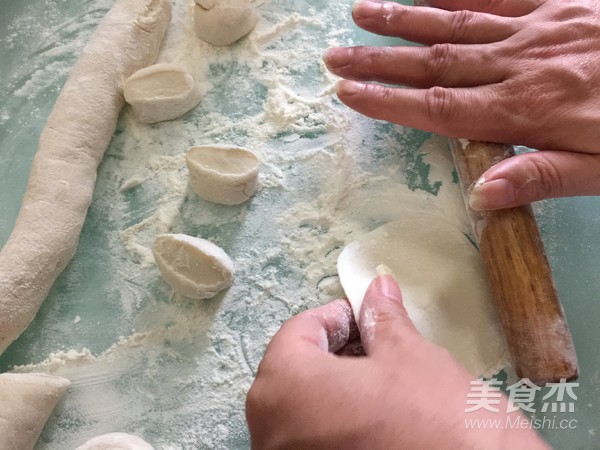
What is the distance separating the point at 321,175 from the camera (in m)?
1.30

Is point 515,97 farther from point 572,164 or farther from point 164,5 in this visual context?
point 164,5

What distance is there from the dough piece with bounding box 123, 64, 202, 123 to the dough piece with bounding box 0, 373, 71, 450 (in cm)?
63

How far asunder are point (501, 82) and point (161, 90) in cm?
77

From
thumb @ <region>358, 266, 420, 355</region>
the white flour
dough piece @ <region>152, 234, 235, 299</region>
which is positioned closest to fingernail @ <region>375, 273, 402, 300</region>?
thumb @ <region>358, 266, 420, 355</region>

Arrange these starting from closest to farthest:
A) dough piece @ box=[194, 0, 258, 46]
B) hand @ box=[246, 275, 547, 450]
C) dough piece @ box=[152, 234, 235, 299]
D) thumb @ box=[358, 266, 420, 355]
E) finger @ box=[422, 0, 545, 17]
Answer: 1. hand @ box=[246, 275, 547, 450]
2. thumb @ box=[358, 266, 420, 355]
3. dough piece @ box=[152, 234, 235, 299]
4. finger @ box=[422, 0, 545, 17]
5. dough piece @ box=[194, 0, 258, 46]

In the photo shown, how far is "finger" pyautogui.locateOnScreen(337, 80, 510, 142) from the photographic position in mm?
1133

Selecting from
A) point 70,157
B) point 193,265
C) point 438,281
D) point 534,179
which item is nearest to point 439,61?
point 534,179

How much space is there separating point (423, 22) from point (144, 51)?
2.24 ft

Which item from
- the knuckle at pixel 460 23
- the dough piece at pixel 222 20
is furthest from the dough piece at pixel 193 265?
the knuckle at pixel 460 23

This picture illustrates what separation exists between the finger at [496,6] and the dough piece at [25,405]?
117cm

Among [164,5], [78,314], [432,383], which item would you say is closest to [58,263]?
[78,314]

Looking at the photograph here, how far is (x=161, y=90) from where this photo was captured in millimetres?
1358

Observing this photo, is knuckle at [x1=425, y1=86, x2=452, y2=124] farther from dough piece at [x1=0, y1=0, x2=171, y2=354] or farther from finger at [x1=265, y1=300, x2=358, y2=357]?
dough piece at [x1=0, y1=0, x2=171, y2=354]

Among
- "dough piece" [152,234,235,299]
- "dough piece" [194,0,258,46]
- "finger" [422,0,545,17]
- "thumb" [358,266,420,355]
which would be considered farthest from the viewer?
"dough piece" [194,0,258,46]
